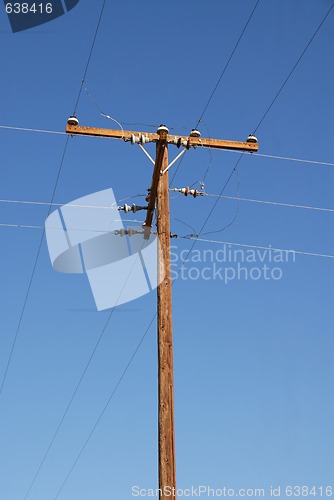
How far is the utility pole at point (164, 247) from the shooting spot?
851cm

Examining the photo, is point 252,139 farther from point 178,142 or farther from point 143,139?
point 143,139

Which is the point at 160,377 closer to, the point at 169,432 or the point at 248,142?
the point at 169,432

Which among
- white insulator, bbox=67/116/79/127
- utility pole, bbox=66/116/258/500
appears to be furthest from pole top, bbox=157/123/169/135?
white insulator, bbox=67/116/79/127

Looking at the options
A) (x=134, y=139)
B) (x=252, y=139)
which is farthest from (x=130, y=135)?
(x=252, y=139)

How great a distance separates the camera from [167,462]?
8438mm

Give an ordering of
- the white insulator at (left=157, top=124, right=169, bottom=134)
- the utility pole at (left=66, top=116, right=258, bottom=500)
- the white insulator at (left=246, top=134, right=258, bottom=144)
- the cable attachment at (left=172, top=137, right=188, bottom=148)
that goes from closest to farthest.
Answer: the utility pole at (left=66, top=116, right=258, bottom=500) < the white insulator at (left=157, top=124, right=169, bottom=134) < the cable attachment at (left=172, top=137, right=188, bottom=148) < the white insulator at (left=246, top=134, right=258, bottom=144)

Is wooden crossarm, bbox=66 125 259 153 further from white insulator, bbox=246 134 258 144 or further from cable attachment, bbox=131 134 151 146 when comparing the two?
white insulator, bbox=246 134 258 144

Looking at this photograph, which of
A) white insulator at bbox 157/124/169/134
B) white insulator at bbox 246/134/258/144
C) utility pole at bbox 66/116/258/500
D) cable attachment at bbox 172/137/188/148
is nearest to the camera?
utility pole at bbox 66/116/258/500

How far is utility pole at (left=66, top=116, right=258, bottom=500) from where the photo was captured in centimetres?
851

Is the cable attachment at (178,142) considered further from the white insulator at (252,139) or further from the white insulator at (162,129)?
the white insulator at (252,139)

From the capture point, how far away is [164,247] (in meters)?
9.67

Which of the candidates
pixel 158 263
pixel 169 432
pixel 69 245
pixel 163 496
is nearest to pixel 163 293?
pixel 158 263

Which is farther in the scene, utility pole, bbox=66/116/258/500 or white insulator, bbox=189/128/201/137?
white insulator, bbox=189/128/201/137

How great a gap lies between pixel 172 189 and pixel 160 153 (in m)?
0.74
